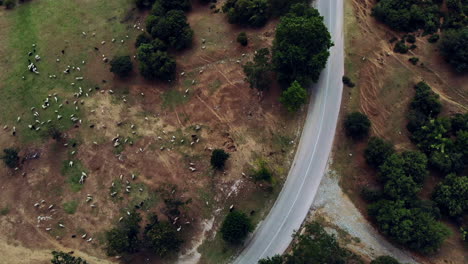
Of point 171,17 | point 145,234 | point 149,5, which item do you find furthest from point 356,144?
point 149,5

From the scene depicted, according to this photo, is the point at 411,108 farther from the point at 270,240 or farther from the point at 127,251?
the point at 127,251

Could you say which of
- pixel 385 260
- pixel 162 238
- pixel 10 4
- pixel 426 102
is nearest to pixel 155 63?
pixel 162 238

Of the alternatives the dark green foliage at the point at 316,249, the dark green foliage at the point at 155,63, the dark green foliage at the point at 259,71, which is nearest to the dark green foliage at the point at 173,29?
the dark green foliage at the point at 155,63

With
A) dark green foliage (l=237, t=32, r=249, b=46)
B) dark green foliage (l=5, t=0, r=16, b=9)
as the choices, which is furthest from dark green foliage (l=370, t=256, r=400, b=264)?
dark green foliage (l=5, t=0, r=16, b=9)

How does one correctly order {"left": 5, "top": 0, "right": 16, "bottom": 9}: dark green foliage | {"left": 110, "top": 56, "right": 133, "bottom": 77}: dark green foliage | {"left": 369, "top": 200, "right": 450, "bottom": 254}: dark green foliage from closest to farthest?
Result: {"left": 369, "top": 200, "right": 450, "bottom": 254}: dark green foliage
{"left": 110, "top": 56, "right": 133, "bottom": 77}: dark green foliage
{"left": 5, "top": 0, "right": 16, "bottom": 9}: dark green foliage

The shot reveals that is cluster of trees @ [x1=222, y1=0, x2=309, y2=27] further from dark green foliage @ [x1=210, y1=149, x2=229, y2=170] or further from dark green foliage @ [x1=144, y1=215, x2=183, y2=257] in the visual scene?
dark green foliage @ [x1=144, y1=215, x2=183, y2=257]
